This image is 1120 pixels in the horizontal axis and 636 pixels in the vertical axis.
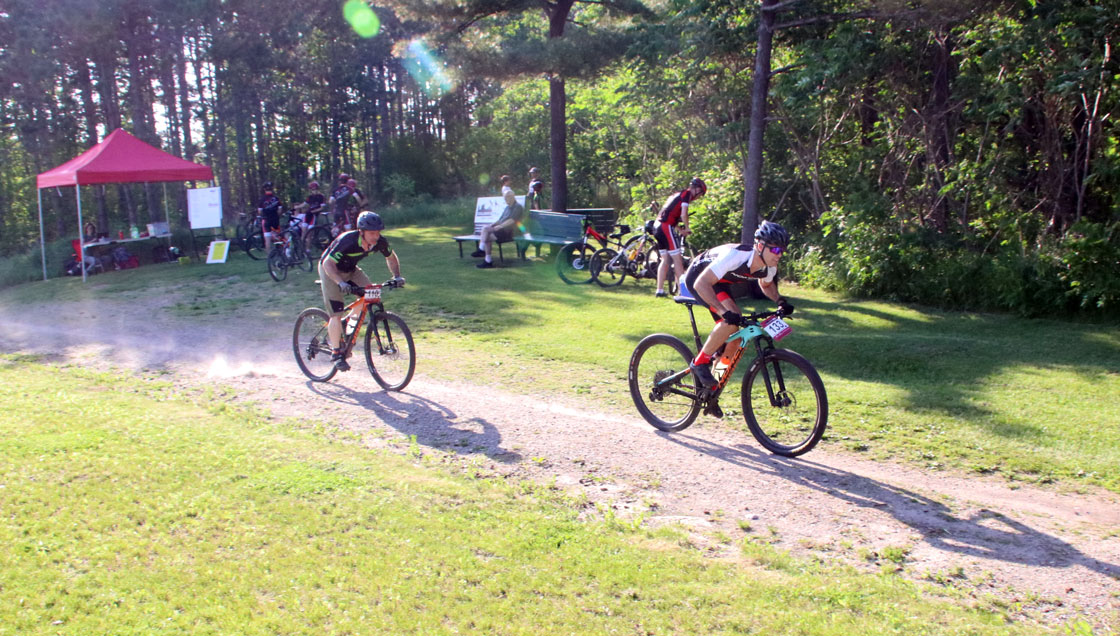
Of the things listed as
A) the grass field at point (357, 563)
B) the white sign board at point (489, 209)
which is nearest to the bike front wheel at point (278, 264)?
the white sign board at point (489, 209)

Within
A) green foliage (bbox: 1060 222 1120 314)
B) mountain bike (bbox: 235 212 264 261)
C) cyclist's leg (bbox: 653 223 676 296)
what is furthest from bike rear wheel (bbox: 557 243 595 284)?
mountain bike (bbox: 235 212 264 261)

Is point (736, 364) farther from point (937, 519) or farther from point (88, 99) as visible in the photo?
point (88, 99)

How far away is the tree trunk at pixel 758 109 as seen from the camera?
1191 centimetres

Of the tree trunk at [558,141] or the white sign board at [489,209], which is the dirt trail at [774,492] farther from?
the tree trunk at [558,141]

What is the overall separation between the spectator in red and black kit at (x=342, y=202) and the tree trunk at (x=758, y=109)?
9651mm

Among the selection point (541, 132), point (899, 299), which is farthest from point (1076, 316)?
point (541, 132)

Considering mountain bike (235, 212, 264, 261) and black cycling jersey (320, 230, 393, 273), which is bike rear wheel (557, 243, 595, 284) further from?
mountain bike (235, 212, 264, 261)

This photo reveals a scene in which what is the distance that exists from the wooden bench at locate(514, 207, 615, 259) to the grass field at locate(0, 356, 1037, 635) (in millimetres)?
10814

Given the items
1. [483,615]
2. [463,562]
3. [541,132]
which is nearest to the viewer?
[483,615]

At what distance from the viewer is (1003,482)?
5434 millimetres

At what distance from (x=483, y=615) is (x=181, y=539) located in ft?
5.80

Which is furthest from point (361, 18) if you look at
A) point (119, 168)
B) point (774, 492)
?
point (774, 492)

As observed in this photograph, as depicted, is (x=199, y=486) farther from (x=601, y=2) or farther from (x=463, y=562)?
(x=601, y=2)

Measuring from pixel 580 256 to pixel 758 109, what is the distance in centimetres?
478
